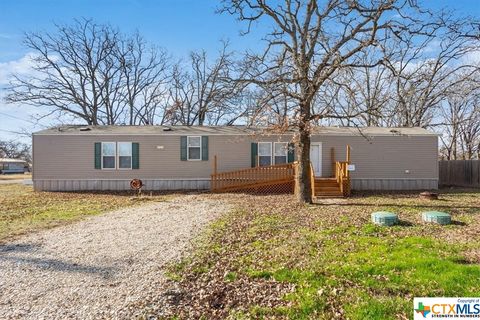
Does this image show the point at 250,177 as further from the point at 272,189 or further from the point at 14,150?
the point at 14,150

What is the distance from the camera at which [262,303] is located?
3.61m

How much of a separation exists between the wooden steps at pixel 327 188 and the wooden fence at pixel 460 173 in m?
8.95

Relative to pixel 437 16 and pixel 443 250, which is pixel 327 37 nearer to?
pixel 437 16

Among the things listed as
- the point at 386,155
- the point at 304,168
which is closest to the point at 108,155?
the point at 304,168

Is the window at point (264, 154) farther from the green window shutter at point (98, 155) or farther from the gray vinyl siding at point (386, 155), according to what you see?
the green window shutter at point (98, 155)

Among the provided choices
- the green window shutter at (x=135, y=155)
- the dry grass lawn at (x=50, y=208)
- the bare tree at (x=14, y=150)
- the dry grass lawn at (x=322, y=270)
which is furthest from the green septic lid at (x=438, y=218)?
the bare tree at (x=14, y=150)

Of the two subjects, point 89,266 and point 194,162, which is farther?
point 194,162

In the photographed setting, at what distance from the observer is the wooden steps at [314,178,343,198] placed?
1335 centimetres

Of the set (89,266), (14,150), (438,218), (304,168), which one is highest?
(14,150)

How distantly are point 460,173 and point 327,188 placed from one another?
10206 millimetres

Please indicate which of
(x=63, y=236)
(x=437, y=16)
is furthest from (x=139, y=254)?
(x=437, y=16)

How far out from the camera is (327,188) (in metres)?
13.6

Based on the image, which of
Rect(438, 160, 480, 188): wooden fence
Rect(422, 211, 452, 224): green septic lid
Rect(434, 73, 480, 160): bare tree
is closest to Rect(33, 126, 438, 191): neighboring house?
Rect(438, 160, 480, 188): wooden fence

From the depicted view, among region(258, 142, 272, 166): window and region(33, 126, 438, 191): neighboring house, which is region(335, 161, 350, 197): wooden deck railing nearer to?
region(33, 126, 438, 191): neighboring house
